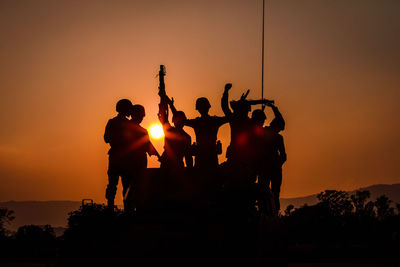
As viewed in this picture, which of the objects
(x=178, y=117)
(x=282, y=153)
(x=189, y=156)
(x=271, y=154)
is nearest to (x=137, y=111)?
(x=178, y=117)

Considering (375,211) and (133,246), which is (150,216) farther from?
(375,211)

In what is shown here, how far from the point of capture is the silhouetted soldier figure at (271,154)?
11680mm

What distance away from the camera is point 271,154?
469 inches

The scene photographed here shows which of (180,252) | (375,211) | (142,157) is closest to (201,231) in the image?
(180,252)

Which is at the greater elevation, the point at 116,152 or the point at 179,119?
the point at 179,119

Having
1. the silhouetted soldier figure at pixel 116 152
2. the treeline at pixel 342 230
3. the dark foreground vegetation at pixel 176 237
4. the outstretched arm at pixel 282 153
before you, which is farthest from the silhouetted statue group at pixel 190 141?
the dark foreground vegetation at pixel 176 237

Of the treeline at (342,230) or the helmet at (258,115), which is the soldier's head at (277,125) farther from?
the treeline at (342,230)

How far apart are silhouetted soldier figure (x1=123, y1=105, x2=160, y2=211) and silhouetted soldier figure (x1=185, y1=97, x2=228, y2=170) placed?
0.94m

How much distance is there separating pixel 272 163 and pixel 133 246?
489cm

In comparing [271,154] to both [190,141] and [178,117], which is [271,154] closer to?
[190,141]

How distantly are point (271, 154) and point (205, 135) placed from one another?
1.41 meters

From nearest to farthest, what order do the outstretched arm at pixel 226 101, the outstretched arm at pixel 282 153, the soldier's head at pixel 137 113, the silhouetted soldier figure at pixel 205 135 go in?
the silhouetted soldier figure at pixel 205 135 < the soldier's head at pixel 137 113 < the outstretched arm at pixel 226 101 < the outstretched arm at pixel 282 153

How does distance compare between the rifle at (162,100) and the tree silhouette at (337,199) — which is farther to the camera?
the tree silhouette at (337,199)

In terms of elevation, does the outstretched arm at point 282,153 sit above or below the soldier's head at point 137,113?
below
